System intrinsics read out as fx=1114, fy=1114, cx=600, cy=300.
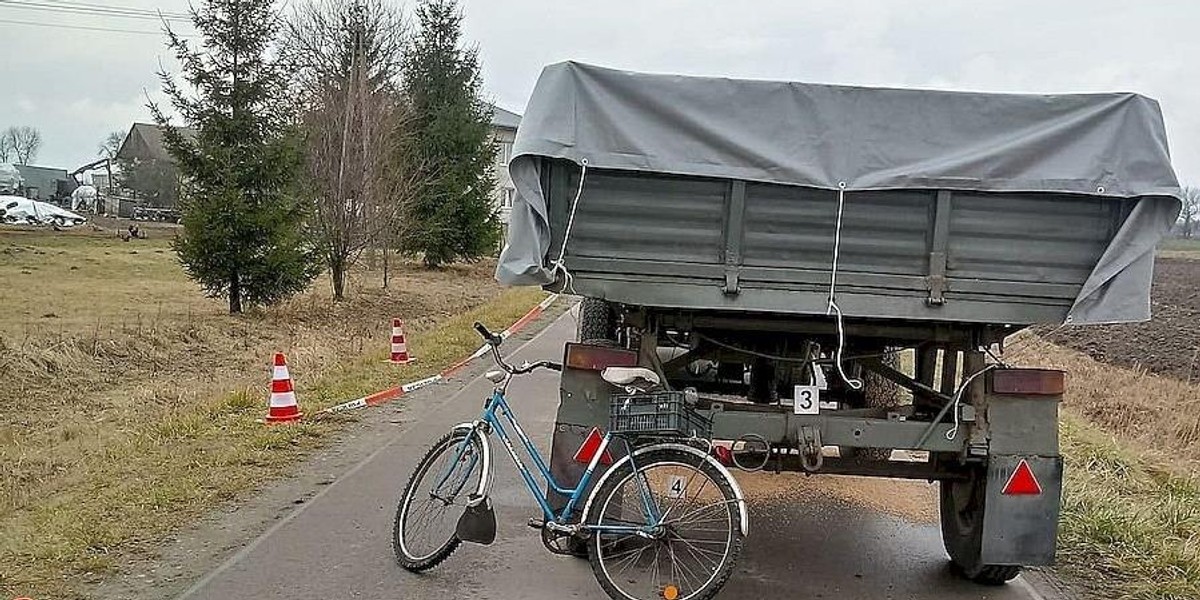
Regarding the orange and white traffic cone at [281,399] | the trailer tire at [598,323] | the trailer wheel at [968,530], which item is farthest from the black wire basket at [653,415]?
the orange and white traffic cone at [281,399]

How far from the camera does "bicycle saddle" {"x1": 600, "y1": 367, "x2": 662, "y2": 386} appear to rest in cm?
520

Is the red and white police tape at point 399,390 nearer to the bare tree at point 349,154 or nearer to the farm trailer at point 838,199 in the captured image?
the farm trailer at point 838,199

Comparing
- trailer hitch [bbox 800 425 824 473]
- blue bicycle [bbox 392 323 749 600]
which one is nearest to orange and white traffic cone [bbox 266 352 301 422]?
blue bicycle [bbox 392 323 749 600]

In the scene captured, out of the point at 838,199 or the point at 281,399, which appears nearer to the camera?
the point at 838,199

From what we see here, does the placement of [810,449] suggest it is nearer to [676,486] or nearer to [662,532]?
[676,486]

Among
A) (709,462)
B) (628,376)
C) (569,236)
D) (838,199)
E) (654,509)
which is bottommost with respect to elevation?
(654,509)

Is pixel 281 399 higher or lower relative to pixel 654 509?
lower

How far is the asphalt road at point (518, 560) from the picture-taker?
5.55m

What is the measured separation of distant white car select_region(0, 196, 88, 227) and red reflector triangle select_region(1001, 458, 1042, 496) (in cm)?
6221

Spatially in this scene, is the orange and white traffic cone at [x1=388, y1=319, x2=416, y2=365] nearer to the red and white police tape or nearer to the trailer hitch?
the red and white police tape

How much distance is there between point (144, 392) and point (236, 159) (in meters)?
9.61

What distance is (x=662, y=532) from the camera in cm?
521

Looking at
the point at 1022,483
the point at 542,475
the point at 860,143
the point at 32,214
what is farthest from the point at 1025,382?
the point at 32,214

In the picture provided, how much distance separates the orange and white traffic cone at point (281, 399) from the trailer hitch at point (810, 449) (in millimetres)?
5964
